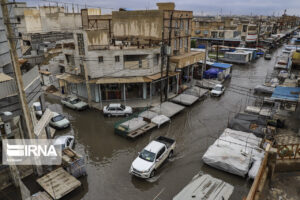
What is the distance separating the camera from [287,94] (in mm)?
20875

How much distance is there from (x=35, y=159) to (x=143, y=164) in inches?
300

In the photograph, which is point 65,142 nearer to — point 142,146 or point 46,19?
point 142,146

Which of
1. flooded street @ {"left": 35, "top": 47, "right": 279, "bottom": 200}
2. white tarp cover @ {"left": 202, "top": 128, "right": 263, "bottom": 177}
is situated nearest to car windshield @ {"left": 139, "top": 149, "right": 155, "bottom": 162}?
flooded street @ {"left": 35, "top": 47, "right": 279, "bottom": 200}

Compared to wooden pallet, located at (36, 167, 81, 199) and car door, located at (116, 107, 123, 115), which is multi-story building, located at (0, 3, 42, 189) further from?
car door, located at (116, 107, 123, 115)

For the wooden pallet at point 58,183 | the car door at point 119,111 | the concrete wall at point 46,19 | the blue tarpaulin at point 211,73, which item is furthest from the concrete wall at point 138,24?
the concrete wall at point 46,19

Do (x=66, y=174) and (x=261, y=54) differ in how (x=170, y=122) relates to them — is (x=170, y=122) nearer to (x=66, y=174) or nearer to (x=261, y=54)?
(x=66, y=174)

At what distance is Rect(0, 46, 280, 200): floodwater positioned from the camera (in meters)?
14.4

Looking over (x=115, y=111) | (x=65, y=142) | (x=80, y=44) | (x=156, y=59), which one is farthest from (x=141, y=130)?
(x=80, y=44)

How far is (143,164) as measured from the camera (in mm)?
15508

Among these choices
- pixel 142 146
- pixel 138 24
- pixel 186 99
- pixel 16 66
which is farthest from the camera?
pixel 138 24

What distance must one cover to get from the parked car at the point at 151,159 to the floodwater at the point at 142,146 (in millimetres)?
556

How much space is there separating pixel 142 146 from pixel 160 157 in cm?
350

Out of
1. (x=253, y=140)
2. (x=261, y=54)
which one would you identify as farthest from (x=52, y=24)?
(x=261, y=54)

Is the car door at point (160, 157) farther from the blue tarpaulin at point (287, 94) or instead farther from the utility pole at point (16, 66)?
the blue tarpaulin at point (287, 94)
